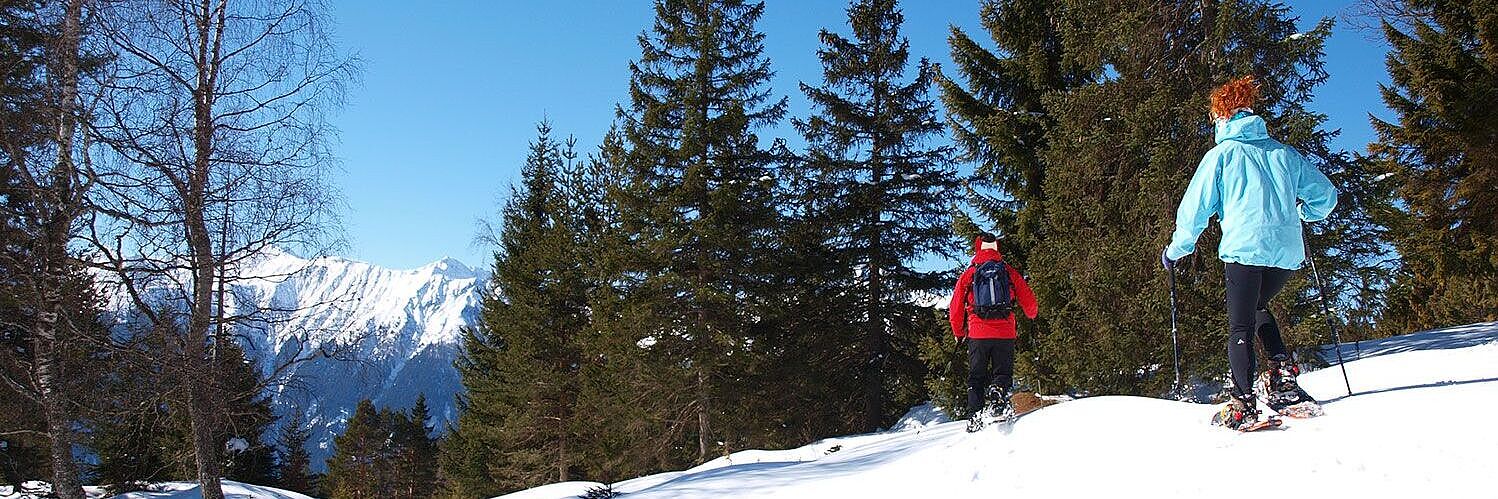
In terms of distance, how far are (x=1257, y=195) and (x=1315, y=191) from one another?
42 cm

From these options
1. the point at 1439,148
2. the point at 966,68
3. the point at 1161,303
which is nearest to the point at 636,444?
the point at 966,68

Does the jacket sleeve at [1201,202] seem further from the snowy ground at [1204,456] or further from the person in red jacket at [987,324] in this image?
the person in red jacket at [987,324]

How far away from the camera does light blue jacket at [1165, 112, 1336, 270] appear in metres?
4.67

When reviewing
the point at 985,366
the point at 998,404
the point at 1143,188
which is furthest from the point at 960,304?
the point at 1143,188

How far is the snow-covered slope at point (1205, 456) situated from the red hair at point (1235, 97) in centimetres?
204

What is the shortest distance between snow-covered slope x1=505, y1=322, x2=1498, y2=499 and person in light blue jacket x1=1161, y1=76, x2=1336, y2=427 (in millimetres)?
421

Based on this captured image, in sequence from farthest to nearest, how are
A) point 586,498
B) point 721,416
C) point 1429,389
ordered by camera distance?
point 721,416 → point 586,498 → point 1429,389

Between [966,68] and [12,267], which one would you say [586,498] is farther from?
[966,68]

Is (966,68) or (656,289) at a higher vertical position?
(966,68)

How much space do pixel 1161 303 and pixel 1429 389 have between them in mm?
5082

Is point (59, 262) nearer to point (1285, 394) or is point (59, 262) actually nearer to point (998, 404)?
point (998, 404)

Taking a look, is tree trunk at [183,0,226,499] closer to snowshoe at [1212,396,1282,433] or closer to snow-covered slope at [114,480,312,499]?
snow-covered slope at [114,480,312,499]

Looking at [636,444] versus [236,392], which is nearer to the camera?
[236,392]

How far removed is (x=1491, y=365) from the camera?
693 centimetres
